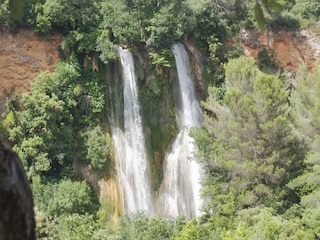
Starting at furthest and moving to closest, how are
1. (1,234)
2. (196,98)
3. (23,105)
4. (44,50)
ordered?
(196,98) → (44,50) → (23,105) → (1,234)

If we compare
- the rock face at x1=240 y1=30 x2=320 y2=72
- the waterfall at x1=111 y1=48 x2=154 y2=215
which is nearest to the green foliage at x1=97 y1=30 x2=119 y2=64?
the waterfall at x1=111 y1=48 x2=154 y2=215

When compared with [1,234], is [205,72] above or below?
above

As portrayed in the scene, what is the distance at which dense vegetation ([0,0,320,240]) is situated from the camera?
13914mm

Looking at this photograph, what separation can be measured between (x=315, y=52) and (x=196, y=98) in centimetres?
830

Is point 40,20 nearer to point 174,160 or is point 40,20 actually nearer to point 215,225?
point 174,160

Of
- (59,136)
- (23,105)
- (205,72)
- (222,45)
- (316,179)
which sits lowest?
(316,179)

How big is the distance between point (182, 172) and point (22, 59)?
7.78 metres

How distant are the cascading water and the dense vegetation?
676 millimetres

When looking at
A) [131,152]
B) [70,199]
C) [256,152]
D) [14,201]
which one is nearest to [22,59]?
[131,152]

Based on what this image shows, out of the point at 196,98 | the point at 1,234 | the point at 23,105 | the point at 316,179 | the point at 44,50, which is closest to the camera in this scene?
the point at 1,234

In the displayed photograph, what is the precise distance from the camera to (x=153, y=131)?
1866 cm

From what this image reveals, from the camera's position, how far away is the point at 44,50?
17609mm

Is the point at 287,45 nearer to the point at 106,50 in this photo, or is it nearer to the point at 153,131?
the point at 153,131

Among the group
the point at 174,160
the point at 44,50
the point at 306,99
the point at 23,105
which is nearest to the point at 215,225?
the point at 174,160
